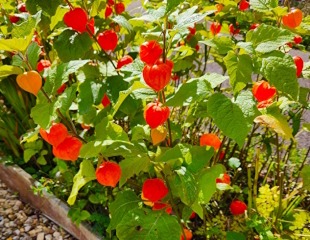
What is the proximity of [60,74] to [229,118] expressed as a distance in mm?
445

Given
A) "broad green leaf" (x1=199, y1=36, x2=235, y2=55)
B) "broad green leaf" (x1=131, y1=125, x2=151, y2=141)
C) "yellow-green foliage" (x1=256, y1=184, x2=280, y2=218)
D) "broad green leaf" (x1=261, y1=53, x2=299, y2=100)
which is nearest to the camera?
"broad green leaf" (x1=261, y1=53, x2=299, y2=100)

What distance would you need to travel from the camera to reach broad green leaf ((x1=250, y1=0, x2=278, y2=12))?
1.07 m

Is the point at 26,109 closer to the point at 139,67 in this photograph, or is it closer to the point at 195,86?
the point at 139,67

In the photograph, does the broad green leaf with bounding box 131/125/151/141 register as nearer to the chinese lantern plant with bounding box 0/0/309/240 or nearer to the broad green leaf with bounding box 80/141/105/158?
the chinese lantern plant with bounding box 0/0/309/240

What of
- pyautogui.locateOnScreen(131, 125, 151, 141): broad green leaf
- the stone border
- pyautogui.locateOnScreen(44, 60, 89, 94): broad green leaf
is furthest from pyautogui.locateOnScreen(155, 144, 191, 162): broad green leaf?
the stone border

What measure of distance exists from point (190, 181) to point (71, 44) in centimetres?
57

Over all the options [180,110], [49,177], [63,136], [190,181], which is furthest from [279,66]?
[49,177]

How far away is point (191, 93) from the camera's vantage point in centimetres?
95

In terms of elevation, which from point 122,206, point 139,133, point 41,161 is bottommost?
point 41,161

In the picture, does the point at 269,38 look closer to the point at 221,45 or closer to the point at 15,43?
the point at 221,45

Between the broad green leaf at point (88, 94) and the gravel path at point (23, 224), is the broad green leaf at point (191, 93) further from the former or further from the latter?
the gravel path at point (23, 224)

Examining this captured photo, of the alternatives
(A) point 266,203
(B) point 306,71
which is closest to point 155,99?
(B) point 306,71

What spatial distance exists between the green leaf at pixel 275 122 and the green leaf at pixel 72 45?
57 centimetres

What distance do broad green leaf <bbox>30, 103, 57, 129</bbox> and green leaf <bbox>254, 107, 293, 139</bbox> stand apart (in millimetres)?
504
